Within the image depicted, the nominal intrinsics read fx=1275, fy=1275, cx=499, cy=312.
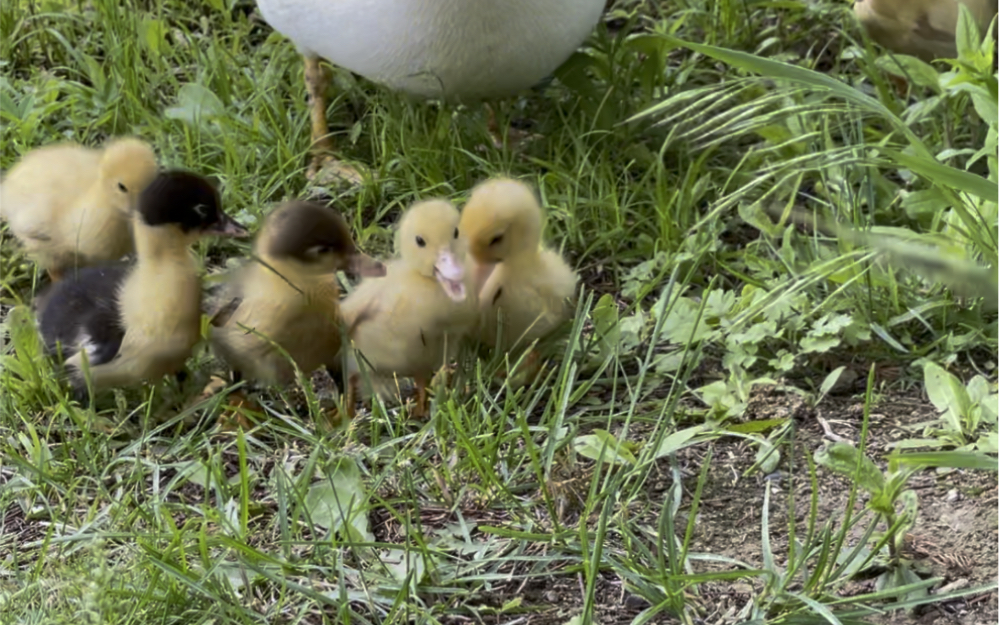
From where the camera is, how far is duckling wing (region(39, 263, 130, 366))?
2430 mm

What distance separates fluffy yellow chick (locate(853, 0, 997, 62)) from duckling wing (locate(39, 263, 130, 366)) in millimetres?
2017

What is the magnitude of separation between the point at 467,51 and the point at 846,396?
1177 millimetres

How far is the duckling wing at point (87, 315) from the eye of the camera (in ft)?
7.97

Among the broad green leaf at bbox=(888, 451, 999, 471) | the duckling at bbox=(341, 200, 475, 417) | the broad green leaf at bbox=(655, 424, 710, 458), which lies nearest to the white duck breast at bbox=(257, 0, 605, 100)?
the duckling at bbox=(341, 200, 475, 417)

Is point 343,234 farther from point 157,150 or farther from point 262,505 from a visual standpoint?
point 157,150

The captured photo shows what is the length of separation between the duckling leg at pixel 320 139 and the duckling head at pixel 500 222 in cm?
85

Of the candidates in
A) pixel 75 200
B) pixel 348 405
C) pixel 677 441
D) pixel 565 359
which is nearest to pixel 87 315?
pixel 75 200

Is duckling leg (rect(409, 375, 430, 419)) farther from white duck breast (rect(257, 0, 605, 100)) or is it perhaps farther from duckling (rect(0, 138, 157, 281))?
white duck breast (rect(257, 0, 605, 100))

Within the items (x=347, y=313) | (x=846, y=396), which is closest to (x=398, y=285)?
(x=347, y=313)

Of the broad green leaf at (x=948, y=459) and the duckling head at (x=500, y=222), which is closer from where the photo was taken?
the broad green leaf at (x=948, y=459)

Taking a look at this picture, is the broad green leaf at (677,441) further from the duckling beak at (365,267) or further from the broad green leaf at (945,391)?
the duckling beak at (365,267)

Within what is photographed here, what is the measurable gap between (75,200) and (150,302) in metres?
0.50

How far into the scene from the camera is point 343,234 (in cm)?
238

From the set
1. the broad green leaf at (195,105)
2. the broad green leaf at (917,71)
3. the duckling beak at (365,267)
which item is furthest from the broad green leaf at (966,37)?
the broad green leaf at (195,105)
